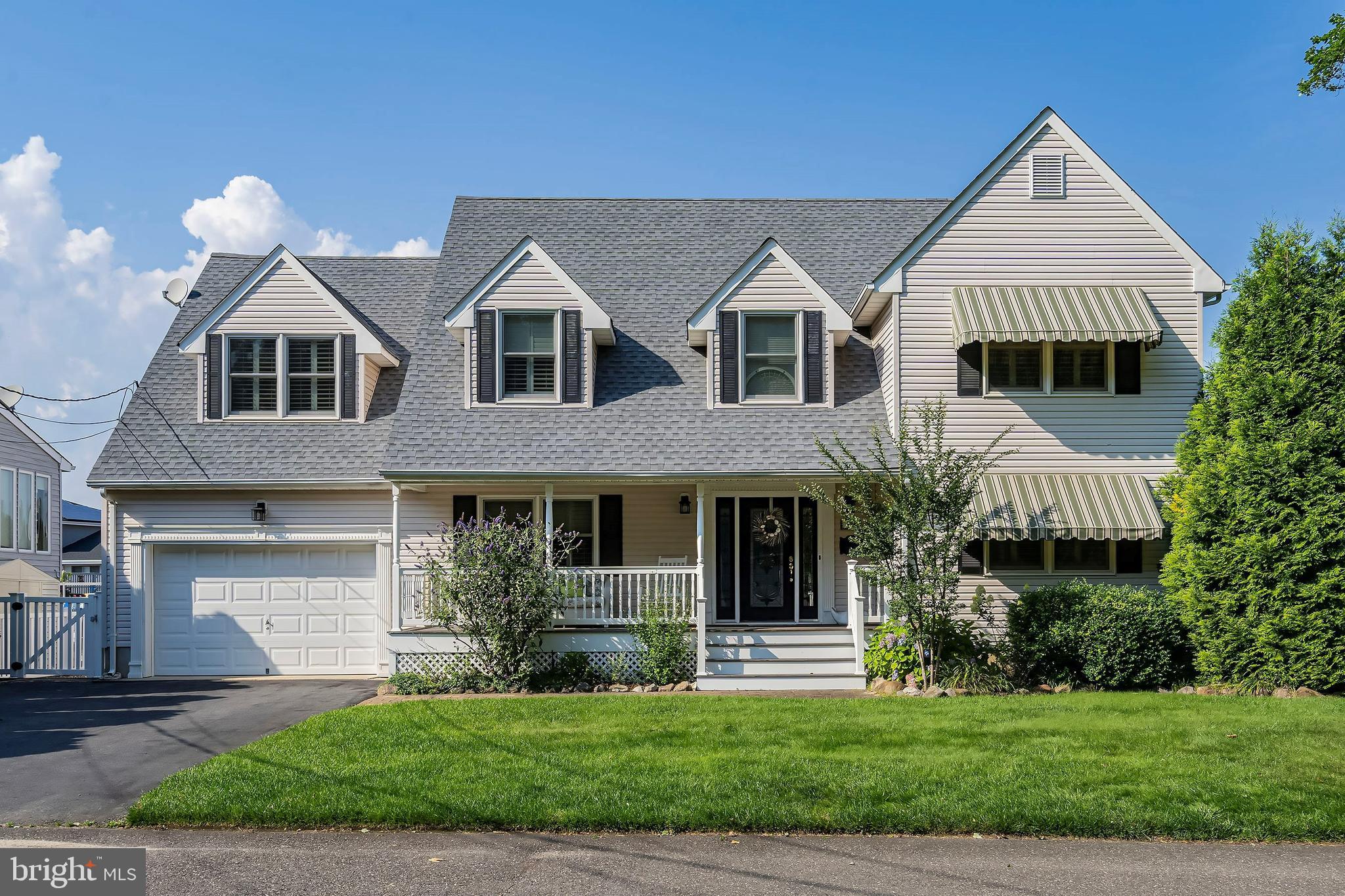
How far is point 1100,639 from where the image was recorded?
1362 centimetres

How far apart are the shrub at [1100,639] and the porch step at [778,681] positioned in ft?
8.19

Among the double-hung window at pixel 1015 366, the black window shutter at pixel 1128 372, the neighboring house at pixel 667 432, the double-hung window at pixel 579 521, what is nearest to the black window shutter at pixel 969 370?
the neighboring house at pixel 667 432

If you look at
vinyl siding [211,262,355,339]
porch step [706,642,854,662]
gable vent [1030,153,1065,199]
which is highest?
gable vent [1030,153,1065,199]

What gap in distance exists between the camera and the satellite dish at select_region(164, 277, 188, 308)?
19.4m

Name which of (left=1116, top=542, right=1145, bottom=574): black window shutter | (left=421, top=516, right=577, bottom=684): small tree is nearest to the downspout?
(left=421, top=516, right=577, bottom=684): small tree

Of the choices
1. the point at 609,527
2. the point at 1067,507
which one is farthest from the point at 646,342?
the point at 1067,507

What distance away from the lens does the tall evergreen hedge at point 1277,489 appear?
12734 mm

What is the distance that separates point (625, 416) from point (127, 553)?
894 cm

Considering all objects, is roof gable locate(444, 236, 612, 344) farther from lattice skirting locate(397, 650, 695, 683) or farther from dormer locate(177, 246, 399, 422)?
lattice skirting locate(397, 650, 695, 683)

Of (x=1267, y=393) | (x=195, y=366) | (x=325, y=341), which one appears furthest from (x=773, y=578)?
(x=195, y=366)

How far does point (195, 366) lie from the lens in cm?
1858

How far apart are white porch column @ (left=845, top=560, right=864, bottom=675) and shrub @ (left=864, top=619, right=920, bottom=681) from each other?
0.20m

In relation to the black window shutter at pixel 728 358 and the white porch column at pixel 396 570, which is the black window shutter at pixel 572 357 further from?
the white porch column at pixel 396 570

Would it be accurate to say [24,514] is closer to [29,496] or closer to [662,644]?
[29,496]
